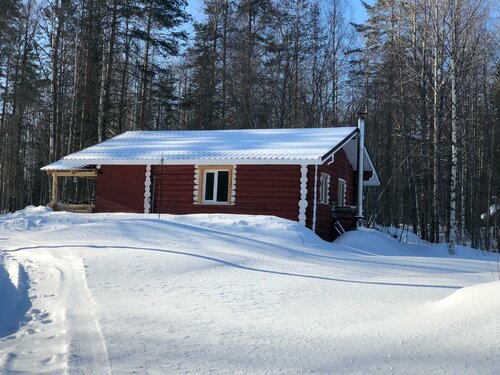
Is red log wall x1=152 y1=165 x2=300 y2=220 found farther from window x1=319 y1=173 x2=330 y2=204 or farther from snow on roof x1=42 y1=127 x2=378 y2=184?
window x1=319 y1=173 x2=330 y2=204

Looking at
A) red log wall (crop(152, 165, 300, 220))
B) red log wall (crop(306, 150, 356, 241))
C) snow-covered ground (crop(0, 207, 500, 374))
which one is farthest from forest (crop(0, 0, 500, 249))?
snow-covered ground (crop(0, 207, 500, 374))

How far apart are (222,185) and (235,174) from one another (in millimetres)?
892

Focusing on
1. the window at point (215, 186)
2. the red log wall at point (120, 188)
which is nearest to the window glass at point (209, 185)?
the window at point (215, 186)

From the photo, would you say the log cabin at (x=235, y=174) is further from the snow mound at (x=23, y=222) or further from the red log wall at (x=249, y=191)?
the snow mound at (x=23, y=222)

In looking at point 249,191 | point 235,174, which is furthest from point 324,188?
point 235,174

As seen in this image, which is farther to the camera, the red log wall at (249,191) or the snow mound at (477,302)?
the red log wall at (249,191)

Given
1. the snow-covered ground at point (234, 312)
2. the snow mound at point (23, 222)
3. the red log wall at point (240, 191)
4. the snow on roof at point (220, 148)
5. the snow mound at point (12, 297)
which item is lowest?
the snow mound at point (12, 297)

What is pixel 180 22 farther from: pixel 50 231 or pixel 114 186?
pixel 50 231

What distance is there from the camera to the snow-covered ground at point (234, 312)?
4125 millimetres

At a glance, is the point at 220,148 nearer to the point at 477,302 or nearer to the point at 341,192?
the point at 341,192

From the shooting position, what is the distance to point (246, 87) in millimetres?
32281

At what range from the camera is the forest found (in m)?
28.4

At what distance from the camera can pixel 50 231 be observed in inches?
527

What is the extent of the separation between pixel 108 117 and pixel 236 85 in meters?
8.43
